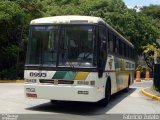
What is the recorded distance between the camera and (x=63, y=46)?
1344cm

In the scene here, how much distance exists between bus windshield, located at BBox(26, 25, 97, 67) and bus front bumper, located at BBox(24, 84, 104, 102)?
28.8 inches

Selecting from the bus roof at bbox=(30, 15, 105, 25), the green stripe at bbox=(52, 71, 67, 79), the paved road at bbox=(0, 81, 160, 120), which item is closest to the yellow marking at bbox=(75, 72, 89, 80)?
the green stripe at bbox=(52, 71, 67, 79)

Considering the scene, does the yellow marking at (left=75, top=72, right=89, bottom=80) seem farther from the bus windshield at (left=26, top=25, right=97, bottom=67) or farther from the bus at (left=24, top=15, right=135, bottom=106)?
the bus windshield at (left=26, top=25, right=97, bottom=67)

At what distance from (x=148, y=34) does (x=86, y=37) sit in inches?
1426

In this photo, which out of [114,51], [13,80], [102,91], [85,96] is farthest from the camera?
[13,80]

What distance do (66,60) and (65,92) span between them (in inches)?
41.1

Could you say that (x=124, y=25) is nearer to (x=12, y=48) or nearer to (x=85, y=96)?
(x=12, y=48)

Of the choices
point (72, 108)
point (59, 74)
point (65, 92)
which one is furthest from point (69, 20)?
point (72, 108)

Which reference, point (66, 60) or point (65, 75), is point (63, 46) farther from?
point (65, 75)

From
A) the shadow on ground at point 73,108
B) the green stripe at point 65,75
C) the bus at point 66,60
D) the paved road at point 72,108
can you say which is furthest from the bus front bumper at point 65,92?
the shadow on ground at point 73,108

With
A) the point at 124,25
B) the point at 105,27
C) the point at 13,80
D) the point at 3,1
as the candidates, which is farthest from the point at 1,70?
the point at 105,27

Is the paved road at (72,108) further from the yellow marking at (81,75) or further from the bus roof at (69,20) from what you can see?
the bus roof at (69,20)

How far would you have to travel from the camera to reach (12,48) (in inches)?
1320

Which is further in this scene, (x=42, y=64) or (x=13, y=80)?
(x=13, y=80)
